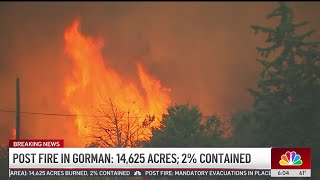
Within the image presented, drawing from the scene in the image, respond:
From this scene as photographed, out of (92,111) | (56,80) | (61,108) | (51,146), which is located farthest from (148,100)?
(51,146)

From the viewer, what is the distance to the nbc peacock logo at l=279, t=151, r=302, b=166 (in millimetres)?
28344

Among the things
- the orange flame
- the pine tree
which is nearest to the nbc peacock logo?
the pine tree

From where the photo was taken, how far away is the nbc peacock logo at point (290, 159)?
93.0 ft

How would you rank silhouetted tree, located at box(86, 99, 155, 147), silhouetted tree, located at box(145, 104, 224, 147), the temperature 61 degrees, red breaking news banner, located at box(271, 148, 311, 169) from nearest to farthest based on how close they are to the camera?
red breaking news banner, located at box(271, 148, 311, 169), the temperature 61 degrees, silhouetted tree, located at box(145, 104, 224, 147), silhouetted tree, located at box(86, 99, 155, 147)

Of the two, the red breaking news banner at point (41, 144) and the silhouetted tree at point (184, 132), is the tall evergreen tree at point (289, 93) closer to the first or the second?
the silhouetted tree at point (184, 132)

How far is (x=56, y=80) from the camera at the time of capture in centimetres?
6900

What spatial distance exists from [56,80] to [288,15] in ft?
123

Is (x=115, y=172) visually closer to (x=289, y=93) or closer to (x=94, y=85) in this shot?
→ (x=289, y=93)

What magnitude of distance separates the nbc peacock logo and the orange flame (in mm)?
23249

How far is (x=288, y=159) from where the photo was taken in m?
28.5

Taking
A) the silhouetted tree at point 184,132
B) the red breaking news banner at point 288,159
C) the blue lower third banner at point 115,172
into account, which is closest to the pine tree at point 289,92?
the silhouetted tree at point 184,132

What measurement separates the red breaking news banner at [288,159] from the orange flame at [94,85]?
2308 centimetres

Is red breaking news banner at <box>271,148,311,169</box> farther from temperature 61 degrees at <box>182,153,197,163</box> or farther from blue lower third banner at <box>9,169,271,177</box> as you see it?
temperature 61 degrees at <box>182,153,197,163</box>

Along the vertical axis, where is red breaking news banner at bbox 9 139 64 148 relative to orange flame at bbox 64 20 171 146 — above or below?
below
